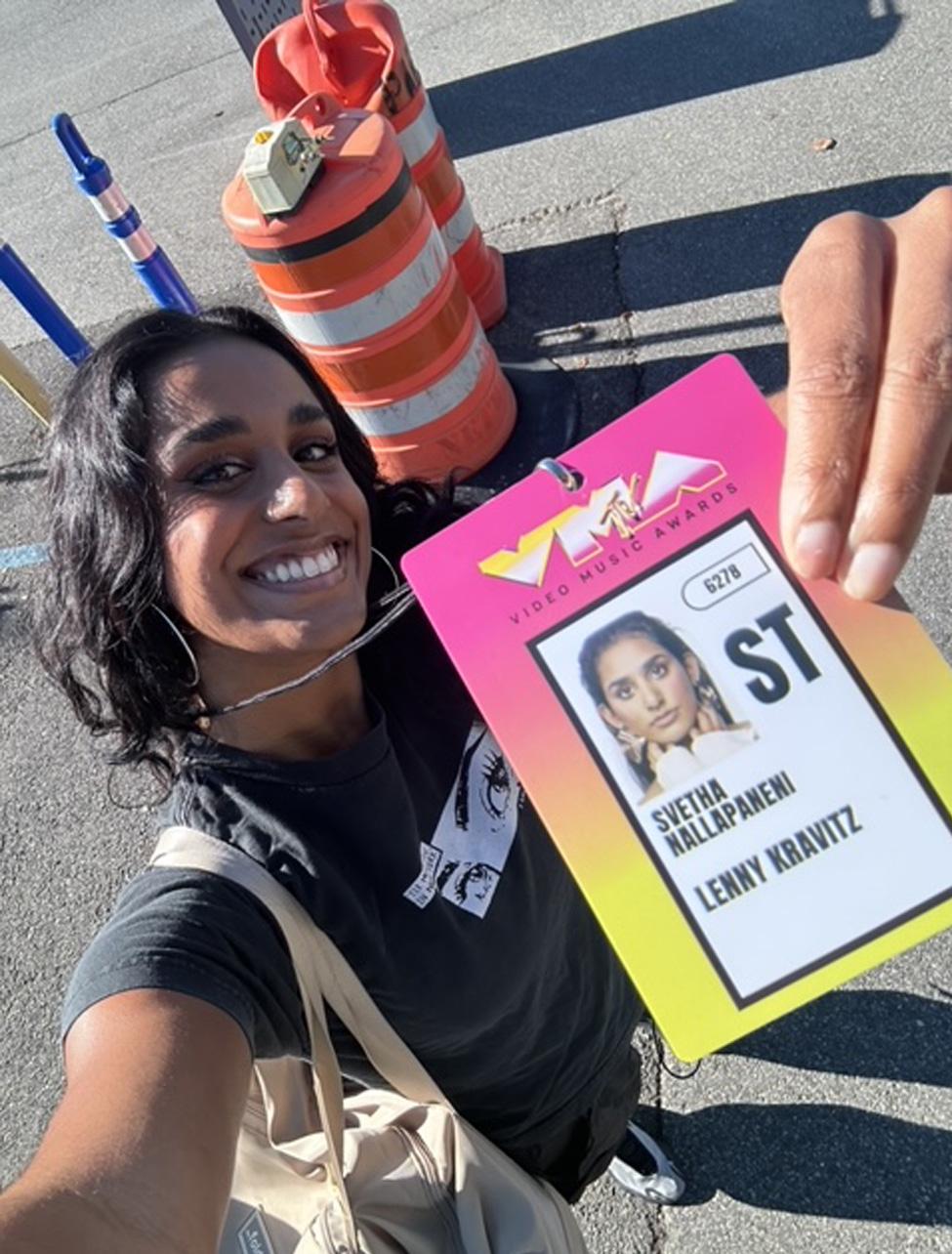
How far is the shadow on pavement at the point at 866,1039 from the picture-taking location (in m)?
2.21

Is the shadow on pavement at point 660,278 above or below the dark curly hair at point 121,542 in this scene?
below

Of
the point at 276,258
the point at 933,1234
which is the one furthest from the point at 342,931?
the point at 276,258

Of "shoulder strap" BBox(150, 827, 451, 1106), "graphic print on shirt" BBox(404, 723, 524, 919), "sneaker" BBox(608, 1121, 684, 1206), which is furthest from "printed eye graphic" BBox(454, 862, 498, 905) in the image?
"sneaker" BBox(608, 1121, 684, 1206)

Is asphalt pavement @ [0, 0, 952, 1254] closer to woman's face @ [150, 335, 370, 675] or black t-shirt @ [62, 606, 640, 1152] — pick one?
black t-shirt @ [62, 606, 640, 1152]

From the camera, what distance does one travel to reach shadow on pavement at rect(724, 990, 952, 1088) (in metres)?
2.21

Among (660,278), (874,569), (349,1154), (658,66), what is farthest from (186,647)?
(658,66)

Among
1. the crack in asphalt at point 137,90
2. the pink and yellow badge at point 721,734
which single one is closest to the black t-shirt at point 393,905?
the pink and yellow badge at point 721,734

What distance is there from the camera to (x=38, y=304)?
4.14 metres

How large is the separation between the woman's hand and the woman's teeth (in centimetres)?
65

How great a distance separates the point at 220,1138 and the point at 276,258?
257 cm

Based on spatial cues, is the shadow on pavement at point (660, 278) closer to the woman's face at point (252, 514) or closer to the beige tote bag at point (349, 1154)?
the woman's face at point (252, 514)

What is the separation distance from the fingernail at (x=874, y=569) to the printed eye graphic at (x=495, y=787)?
0.69 meters

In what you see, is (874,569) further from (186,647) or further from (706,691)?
(186,647)

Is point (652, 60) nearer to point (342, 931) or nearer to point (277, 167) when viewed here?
point (277, 167)
